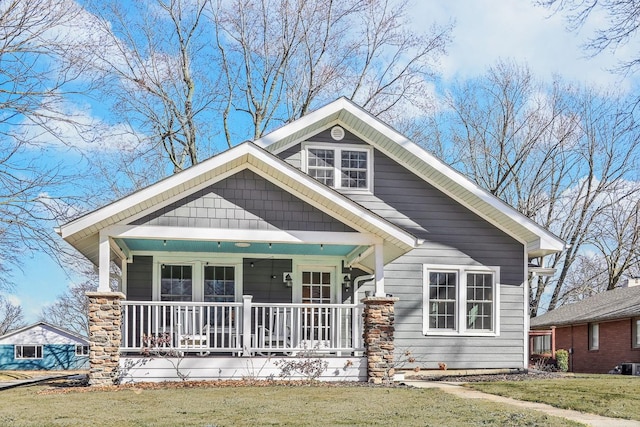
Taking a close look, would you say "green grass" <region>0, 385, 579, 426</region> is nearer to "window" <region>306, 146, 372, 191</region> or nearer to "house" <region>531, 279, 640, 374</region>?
"window" <region>306, 146, 372, 191</region>

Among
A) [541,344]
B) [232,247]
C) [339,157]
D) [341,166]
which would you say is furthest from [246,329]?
[541,344]

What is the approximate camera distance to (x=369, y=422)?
25.7ft

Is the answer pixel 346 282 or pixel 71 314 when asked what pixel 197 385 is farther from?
pixel 71 314

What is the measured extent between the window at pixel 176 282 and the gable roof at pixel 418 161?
124 inches

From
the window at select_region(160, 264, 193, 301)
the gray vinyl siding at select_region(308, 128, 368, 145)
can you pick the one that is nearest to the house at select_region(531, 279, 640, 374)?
the gray vinyl siding at select_region(308, 128, 368, 145)

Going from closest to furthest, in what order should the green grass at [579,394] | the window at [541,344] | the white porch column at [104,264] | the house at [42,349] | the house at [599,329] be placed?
the green grass at [579,394] < the white porch column at [104,264] < the house at [599,329] < the window at [541,344] < the house at [42,349]

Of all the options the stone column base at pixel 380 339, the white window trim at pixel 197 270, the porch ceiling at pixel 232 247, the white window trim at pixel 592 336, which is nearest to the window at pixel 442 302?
the porch ceiling at pixel 232 247

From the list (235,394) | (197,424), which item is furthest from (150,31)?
(197,424)

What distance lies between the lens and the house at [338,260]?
1246cm

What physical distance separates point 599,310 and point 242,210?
1850 centimetres

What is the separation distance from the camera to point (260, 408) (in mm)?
8852

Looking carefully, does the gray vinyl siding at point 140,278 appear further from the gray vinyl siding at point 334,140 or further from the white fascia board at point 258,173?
the gray vinyl siding at point 334,140

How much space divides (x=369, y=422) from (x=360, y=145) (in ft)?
29.4

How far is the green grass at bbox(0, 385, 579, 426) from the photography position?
7.88m
